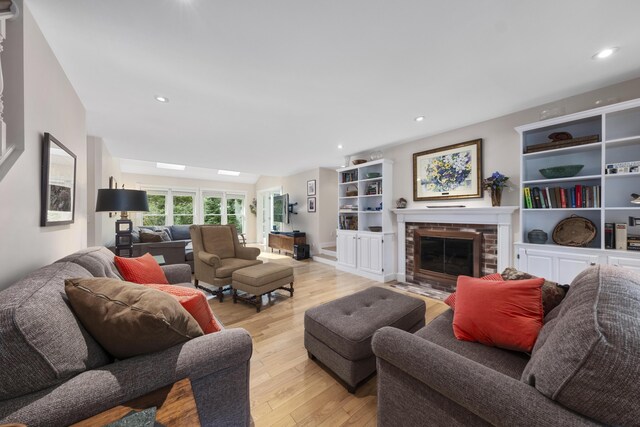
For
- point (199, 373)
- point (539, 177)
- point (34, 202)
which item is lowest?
point (199, 373)

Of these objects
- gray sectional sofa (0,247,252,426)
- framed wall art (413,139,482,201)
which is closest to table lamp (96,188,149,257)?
gray sectional sofa (0,247,252,426)

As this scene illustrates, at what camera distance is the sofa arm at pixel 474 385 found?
0.69 meters

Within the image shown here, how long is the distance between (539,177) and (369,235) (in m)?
2.37

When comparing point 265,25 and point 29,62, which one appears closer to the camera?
point 29,62

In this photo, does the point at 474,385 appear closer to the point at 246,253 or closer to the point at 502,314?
the point at 502,314

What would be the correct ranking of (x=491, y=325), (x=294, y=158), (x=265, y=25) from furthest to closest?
(x=294, y=158)
(x=265, y=25)
(x=491, y=325)

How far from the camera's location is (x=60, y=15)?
4.65 feet

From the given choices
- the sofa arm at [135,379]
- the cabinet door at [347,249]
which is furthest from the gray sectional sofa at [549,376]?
the cabinet door at [347,249]

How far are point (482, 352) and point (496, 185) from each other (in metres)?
2.37

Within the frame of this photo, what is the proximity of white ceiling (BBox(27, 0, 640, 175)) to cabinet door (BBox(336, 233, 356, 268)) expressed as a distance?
7.29ft

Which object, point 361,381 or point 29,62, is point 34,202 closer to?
point 29,62

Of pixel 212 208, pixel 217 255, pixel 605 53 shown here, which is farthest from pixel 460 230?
pixel 212 208

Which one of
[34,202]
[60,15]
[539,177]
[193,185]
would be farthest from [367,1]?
[193,185]

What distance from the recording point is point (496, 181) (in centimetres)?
285
